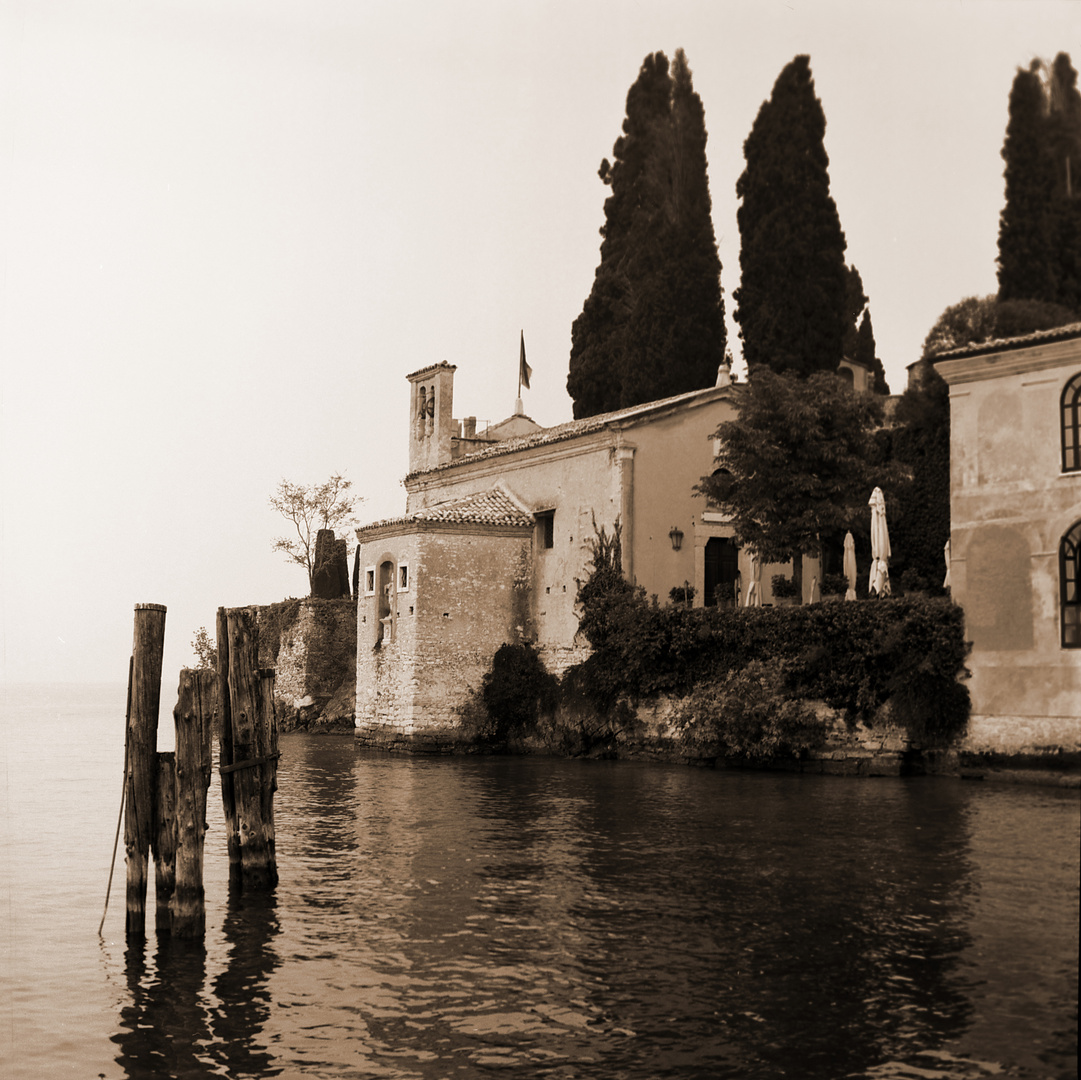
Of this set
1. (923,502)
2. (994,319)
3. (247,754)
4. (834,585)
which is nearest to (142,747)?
(247,754)

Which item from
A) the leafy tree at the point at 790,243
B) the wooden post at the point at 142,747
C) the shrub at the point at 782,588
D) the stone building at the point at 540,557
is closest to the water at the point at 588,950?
the wooden post at the point at 142,747

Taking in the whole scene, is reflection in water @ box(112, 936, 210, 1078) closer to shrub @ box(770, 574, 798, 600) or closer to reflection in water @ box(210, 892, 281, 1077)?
reflection in water @ box(210, 892, 281, 1077)

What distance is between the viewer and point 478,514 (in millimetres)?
30828

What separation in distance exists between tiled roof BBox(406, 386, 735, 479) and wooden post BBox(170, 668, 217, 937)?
62.5 feet

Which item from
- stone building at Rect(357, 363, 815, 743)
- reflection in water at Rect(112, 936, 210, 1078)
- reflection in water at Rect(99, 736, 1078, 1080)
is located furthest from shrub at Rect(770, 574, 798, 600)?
reflection in water at Rect(112, 936, 210, 1078)

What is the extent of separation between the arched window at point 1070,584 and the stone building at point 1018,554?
0.02m

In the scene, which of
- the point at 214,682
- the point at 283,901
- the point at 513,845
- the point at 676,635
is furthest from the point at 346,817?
the point at 676,635

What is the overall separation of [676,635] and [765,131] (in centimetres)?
1390

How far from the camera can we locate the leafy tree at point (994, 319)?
4.83 metres

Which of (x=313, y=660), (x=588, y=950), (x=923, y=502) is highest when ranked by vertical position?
(x=923, y=502)

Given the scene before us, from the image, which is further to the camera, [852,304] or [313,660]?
[313,660]

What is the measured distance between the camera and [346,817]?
18.7 metres

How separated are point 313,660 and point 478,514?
14680mm

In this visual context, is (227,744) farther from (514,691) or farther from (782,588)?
(782,588)
